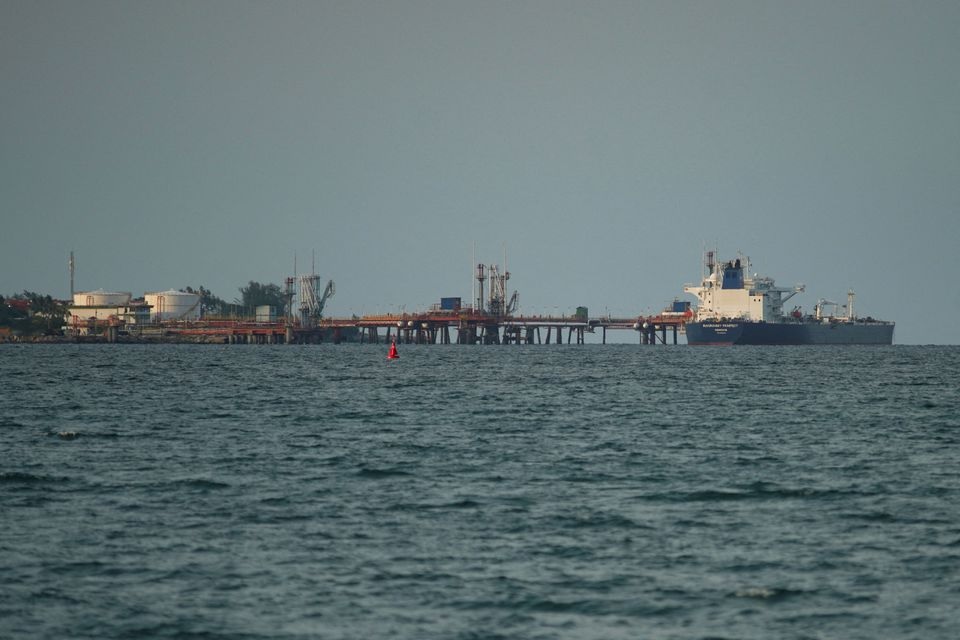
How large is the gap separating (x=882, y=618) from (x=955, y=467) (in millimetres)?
19379

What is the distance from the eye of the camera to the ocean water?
19.8m

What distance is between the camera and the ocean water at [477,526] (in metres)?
19.8

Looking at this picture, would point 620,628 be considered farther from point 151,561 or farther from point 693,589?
point 151,561

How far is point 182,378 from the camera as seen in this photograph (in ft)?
314

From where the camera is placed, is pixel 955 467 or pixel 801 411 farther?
pixel 801 411

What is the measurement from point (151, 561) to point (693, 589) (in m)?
9.81

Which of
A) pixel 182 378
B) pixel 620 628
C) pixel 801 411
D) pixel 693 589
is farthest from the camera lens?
pixel 182 378

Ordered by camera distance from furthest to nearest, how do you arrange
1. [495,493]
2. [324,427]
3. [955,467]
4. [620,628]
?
[324,427]
[955,467]
[495,493]
[620,628]

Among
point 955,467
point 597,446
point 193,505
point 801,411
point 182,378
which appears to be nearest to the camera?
point 193,505

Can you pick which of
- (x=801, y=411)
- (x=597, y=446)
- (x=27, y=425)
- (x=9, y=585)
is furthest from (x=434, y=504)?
(x=801, y=411)

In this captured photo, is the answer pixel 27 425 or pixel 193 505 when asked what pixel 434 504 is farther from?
pixel 27 425

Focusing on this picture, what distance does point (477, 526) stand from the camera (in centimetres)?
2688

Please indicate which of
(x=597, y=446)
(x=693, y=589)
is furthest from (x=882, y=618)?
(x=597, y=446)

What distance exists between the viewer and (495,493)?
31562mm
